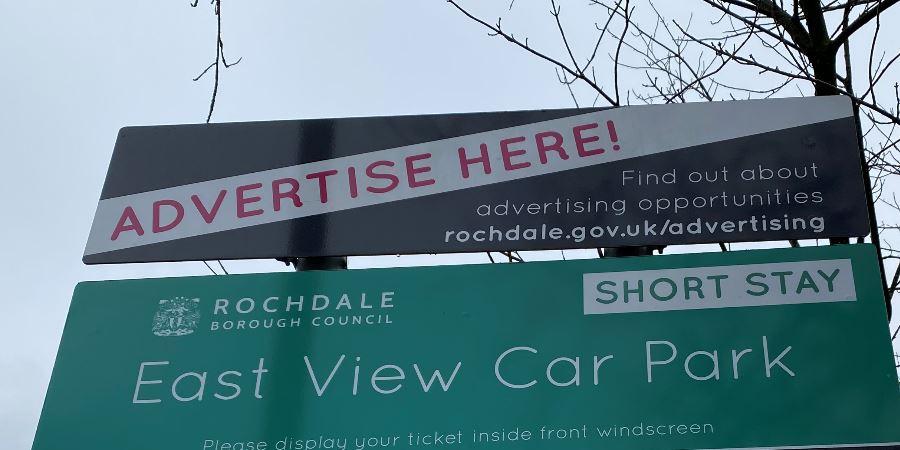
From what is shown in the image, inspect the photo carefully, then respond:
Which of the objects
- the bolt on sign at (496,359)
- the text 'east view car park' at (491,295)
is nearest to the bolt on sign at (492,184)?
the text 'east view car park' at (491,295)

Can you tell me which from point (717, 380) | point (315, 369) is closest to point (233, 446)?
point (315, 369)

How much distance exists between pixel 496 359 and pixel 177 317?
1.08 m

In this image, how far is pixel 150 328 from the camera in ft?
12.5

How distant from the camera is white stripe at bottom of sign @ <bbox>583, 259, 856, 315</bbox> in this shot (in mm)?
A: 3562

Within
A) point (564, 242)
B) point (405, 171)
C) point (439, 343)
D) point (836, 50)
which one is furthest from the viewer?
point (836, 50)

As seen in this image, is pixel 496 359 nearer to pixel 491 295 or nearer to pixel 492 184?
pixel 491 295

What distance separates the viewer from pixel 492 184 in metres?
4.02

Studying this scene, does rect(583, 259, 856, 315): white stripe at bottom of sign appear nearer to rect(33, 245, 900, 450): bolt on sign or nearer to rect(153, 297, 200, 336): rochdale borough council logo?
rect(33, 245, 900, 450): bolt on sign

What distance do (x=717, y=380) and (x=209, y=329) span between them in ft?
5.32

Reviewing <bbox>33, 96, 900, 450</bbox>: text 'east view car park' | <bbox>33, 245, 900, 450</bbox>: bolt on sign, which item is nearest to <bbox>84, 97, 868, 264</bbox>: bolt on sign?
<bbox>33, 96, 900, 450</bbox>: text 'east view car park'

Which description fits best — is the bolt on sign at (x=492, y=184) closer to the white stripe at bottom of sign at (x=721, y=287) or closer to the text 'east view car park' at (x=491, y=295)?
the text 'east view car park' at (x=491, y=295)

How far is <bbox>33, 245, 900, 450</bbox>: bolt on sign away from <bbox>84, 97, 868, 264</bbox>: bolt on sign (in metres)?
0.15

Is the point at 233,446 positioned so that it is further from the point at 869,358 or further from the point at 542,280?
the point at 869,358

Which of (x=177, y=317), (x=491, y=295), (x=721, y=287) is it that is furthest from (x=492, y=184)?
(x=177, y=317)
